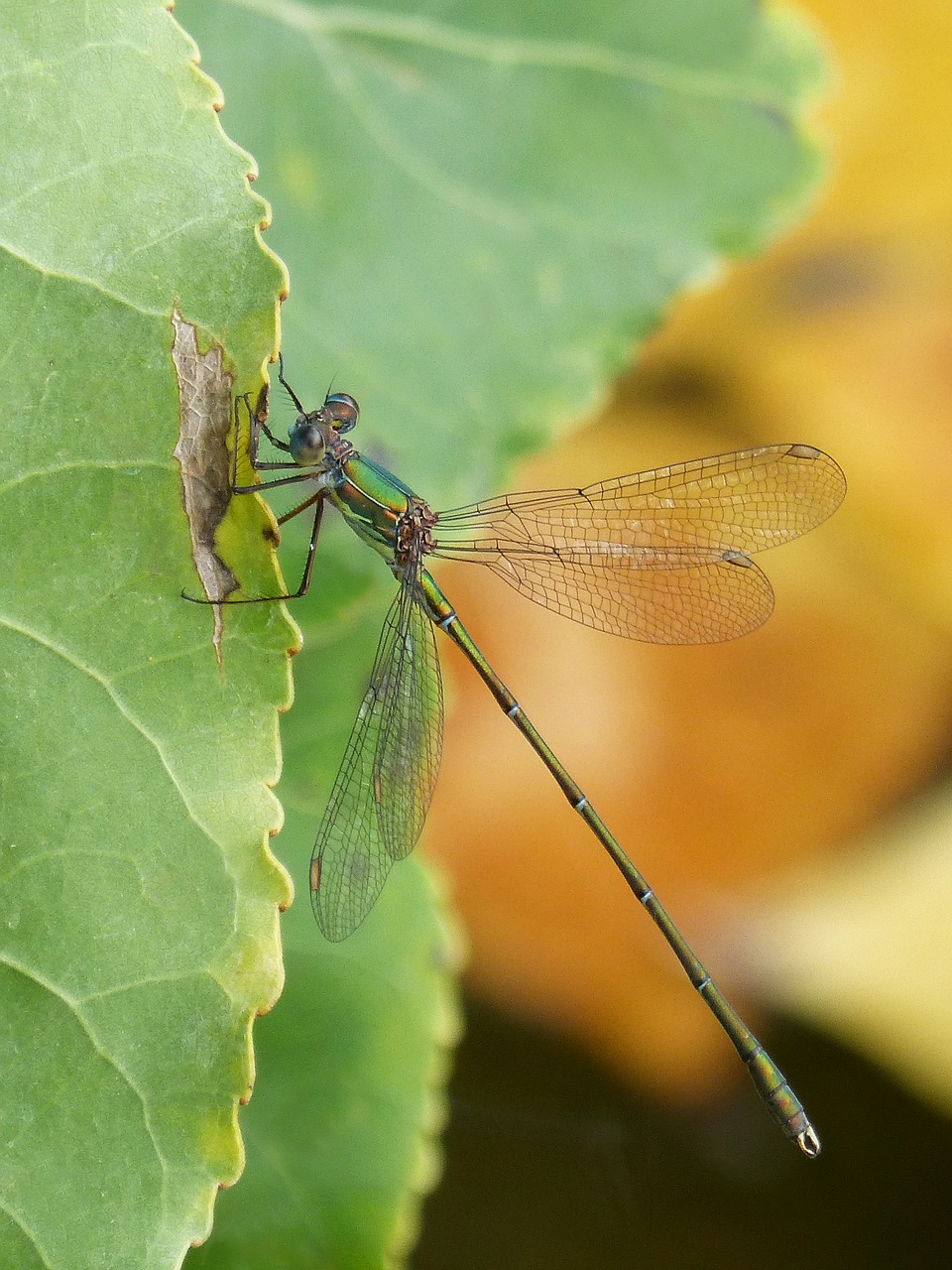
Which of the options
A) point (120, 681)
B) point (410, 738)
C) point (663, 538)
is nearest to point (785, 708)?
point (663, 538)

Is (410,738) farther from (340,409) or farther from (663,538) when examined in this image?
(663,538)

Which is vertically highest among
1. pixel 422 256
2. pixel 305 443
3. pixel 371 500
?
pixel 422 256

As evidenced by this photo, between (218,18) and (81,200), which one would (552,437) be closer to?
(218,18)

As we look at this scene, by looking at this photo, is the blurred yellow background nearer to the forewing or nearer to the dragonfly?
the dragonfly

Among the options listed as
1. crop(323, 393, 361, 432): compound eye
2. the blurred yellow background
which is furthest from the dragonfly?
the blurred yellow background

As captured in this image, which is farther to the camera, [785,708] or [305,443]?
[785,708]
